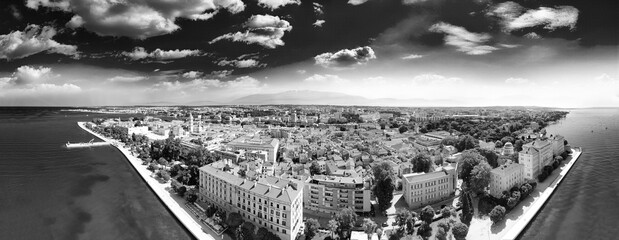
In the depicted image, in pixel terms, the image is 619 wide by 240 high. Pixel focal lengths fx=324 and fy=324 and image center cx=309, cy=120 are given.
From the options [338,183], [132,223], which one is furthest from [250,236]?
[132,223]

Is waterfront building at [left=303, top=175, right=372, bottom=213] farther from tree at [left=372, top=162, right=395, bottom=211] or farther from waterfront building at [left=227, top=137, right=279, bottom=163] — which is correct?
waterfront building at [left=227, top=137, right=279, bottom=163]

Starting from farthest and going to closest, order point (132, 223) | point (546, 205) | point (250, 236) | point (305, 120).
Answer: point (305, 120), point (546, 205), point (132, 223), point (250, 236)

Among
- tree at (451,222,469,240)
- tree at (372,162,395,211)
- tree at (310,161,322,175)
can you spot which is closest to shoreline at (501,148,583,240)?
tree at (451,222,469,240)

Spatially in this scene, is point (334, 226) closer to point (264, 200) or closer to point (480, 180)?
point (264, 200)

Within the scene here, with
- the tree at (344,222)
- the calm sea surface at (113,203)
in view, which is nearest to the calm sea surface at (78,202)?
the calm sea surface at (113,203)

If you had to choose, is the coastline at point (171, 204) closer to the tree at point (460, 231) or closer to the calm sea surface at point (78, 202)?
the calm sea surface at point (78, 202)

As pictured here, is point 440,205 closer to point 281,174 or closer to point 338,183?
point 338,183
